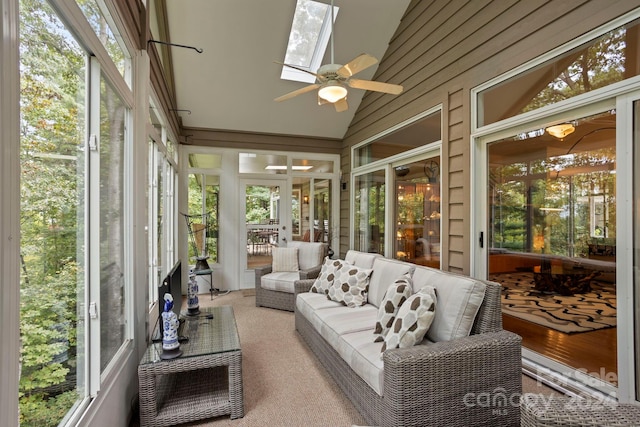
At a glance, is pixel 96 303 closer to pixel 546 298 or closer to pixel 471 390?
pixel 471 390

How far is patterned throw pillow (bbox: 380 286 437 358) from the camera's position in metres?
1.94

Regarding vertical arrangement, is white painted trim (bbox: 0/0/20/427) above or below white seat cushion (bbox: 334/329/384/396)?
above

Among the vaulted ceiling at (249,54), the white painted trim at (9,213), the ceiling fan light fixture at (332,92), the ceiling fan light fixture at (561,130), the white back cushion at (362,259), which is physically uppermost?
the vaulted ceiling at (249,54)

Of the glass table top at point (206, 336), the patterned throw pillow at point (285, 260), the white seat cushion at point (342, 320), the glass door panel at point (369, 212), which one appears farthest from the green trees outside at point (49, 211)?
the glass door panel at point (369, 212)

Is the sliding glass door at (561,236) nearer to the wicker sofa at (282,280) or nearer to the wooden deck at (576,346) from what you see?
the wooden deck at (576,346)

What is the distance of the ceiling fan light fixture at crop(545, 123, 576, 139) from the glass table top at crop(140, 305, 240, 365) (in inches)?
121

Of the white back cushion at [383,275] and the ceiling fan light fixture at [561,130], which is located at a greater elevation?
the ceiling fan light fixture at [561,130]

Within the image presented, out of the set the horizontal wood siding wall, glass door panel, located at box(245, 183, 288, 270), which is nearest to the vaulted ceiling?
the horizontal wood siding wall

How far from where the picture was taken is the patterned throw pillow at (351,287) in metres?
3.09

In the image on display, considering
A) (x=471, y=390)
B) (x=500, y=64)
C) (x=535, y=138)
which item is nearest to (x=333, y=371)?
(x=471, y=390)

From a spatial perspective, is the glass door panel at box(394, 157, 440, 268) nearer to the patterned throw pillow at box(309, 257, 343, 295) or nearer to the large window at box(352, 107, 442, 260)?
the large window at box(352, 107, 442, 260)

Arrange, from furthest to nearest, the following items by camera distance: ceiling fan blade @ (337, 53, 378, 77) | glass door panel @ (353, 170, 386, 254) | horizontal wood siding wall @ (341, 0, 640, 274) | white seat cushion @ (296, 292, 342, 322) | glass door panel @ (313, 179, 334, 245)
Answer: glass door panel @ (313, 179, 334, 245)
glass door panel @ (353, 170, 386, 254)
white seat cushion @ (296, 292, 342, 322)
ceiling fan blade @ (337, 53, 378, 77)
horizontal wood siding wall @ (341, 0, 640, 274)

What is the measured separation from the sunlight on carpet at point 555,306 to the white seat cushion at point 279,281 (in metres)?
2.56

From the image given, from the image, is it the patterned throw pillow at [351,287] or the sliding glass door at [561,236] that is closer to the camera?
the sliding glass door at [561,236]
